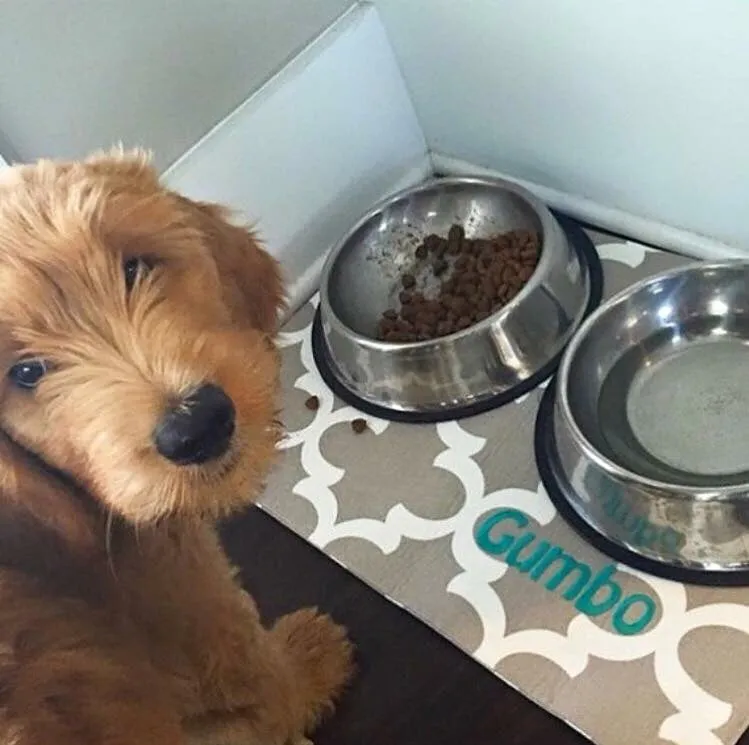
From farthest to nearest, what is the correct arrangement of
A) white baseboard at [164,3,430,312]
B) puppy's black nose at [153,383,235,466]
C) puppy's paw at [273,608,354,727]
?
white baseboard at [164,3,430,312] < puppy's paw at [273,608,354,727] < puppy's black nose at [153,383,235,466]

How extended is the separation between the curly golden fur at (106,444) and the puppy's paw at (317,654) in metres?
0.33

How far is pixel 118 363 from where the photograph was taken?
1.16 m

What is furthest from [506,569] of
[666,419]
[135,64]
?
[135,64]

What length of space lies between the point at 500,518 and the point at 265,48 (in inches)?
37.7

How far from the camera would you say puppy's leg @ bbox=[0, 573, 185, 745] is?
3.77ft

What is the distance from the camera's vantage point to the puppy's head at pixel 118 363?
3.73 ft

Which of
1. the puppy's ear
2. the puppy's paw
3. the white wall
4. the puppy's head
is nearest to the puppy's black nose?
the puppy's head

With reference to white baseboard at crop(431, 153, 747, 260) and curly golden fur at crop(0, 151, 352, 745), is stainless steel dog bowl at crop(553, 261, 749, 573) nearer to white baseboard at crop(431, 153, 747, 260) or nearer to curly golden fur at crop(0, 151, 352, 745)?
white baseboard at crop(431, 153, 747, 260)

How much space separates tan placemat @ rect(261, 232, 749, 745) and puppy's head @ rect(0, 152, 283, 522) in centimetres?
59

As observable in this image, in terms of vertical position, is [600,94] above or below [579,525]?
above

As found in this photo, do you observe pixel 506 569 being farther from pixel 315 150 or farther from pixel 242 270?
pixel 315 150

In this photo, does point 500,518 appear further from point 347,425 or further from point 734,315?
point 734,315

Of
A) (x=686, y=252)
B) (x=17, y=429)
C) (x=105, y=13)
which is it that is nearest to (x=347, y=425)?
(x=686, y=252)

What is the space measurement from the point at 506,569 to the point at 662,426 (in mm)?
325
